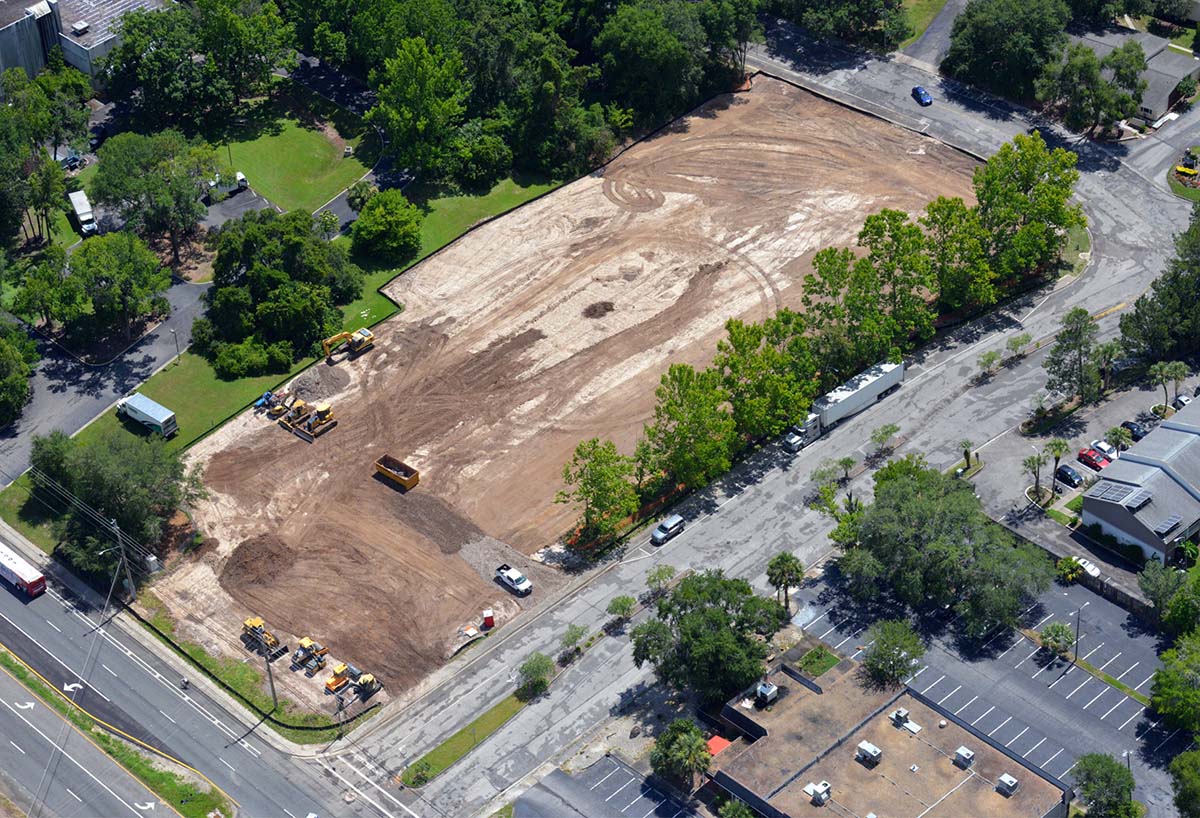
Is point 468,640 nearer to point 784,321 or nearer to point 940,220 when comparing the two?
point 784,321

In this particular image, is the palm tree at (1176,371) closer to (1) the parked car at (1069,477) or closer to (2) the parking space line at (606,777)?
(1) the parked car at (1069,477)

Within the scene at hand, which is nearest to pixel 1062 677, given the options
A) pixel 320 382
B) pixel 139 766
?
pixel 139 766

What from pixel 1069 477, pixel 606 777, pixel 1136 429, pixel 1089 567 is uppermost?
pixel 1136 429

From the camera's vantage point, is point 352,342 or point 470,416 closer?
point 470,416

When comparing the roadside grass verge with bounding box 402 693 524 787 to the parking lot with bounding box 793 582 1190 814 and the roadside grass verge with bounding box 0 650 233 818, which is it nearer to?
the roadside grass verge with bounding box 0 650 233 818

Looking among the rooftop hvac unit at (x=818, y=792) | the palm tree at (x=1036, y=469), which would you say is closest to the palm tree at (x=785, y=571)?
the rooftop hvac unit at (x=818, y=792)

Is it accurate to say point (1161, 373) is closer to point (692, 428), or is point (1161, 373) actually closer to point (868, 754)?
point (692, 428)
